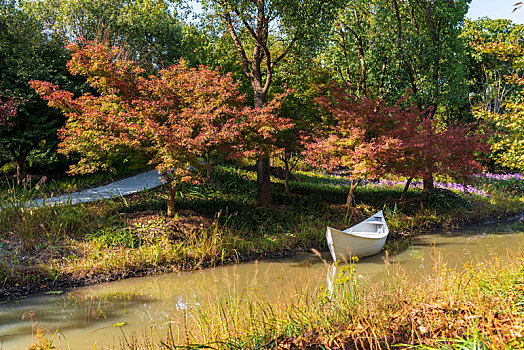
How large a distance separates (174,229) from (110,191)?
3.78 m

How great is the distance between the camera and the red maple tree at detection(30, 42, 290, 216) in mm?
7844

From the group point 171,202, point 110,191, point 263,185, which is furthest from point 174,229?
point 110,191

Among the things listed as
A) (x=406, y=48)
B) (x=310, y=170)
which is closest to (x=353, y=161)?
(x=406, y=48)

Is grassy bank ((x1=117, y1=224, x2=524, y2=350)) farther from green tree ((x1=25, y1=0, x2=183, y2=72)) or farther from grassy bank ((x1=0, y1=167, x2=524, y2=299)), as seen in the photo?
green tree ((x1=25, y1=0, x2=183, y2=72))

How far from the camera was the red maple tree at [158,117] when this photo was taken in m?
7.84

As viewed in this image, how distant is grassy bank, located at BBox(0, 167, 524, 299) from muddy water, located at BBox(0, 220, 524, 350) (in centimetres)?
47

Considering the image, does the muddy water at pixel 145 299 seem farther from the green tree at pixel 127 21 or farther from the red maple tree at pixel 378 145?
the green tree at pixel 127 21

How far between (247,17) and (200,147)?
467 centimetres

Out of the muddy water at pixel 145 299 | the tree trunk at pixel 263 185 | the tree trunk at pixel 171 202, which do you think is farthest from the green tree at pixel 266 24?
the muddy water at pixel 145 299

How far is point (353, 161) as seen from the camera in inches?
416

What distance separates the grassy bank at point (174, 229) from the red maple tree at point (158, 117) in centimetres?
114

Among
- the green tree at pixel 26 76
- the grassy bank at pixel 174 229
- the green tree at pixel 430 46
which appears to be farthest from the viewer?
the green tree at pixel 430 46

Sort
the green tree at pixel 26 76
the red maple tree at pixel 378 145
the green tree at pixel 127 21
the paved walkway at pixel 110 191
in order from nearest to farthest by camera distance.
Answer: the paved walkway at pixel 110 191 → the red maple tree at pixel 378 145 → the green tree at pixel 26 76 → the green tree at pixel 127 21

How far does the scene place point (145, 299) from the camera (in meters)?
6.03
